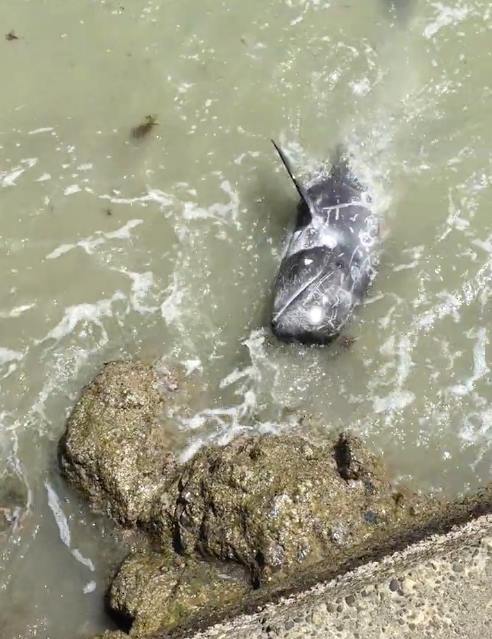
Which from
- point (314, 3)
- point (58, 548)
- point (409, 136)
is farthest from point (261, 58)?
point (58, 548)

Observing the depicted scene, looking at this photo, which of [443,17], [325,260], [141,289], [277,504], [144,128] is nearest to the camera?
[277,504]

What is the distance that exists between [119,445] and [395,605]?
8.01 ft

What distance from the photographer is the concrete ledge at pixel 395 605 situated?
3.93m

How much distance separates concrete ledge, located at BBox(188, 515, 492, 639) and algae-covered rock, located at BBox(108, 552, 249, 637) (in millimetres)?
501

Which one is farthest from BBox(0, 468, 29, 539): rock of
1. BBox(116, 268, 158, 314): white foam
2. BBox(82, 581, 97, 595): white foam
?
BBox(116, 268, 158, 314): white foam

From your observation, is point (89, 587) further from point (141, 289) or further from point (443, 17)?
point (443, 17)

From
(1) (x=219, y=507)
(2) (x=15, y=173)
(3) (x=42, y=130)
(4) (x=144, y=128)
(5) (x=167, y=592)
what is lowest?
(5) (x=167, y=592)

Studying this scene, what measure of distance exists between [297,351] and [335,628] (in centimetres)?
254

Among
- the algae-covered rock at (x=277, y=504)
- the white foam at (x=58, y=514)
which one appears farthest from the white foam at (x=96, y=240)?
the algae-covered rock at (x=277, y=504)

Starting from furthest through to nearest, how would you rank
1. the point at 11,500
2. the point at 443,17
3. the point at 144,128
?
the point at 443,17, the point at 144,128, the point at 11,500

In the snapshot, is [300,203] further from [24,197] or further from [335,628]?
[335,628]

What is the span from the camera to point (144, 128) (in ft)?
23.2

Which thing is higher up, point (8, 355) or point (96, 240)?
point (96, 240)

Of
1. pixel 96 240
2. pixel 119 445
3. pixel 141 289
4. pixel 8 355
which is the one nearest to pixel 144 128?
pixel 96 240
